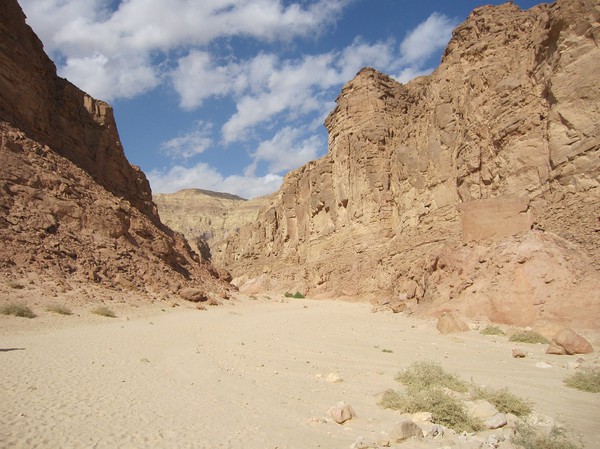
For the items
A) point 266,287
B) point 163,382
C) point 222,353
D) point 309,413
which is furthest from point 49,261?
point 266,287

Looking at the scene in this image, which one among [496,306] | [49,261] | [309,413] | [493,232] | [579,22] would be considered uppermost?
[579,22]

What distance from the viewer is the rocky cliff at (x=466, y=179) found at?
14.8 metres

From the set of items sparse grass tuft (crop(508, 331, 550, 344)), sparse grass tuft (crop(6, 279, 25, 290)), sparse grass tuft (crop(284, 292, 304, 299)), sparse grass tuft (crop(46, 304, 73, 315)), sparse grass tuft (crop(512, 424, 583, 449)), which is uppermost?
sparse grass tuft (crop(6, 279, 25, 290))

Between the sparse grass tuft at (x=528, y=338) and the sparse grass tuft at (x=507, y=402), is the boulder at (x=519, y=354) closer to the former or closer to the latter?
the sparse grass tuft at (x=528, y=338)

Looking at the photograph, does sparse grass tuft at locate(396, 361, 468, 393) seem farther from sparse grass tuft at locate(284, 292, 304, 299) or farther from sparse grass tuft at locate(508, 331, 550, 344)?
sparse grass tuft at locate(284, 292, 304, 299)

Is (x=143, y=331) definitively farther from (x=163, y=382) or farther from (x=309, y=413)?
(x=309, y=413)

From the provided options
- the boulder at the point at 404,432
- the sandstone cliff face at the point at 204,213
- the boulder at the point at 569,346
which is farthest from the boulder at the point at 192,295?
the sandstone cliff face at the point at 204,213

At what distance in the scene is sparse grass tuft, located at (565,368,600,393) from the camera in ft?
20.1

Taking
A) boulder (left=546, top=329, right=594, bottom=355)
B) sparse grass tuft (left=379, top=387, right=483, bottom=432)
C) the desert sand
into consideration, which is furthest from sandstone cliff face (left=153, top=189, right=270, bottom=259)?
sparse grass tuft (left=379, top=387, right=483, bottom=432)

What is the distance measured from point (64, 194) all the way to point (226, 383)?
19759 mm

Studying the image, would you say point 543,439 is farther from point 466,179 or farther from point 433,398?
point 466,179

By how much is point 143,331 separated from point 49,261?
8.58 metres

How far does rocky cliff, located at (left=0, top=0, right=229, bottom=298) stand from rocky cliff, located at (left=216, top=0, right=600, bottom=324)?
47.5 feet

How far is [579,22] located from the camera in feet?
59.4
